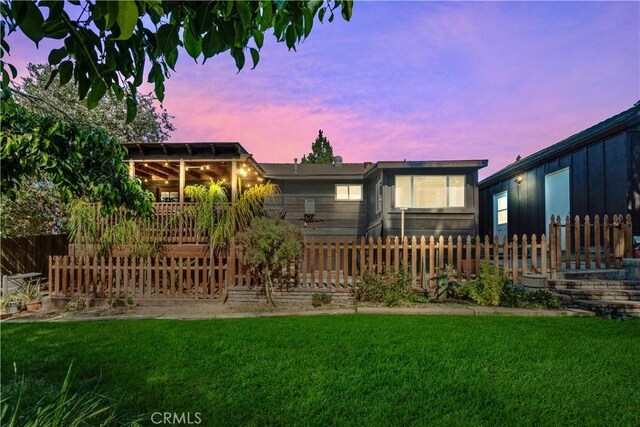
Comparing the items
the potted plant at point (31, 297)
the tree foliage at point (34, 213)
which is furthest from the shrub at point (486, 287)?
the tree foliage at point (34, 213)

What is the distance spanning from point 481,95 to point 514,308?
653 centimetres

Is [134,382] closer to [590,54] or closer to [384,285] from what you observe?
[384,285]

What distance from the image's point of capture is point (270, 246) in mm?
7340

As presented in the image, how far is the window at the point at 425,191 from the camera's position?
490 inches

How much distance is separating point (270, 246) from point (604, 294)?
7081 mm

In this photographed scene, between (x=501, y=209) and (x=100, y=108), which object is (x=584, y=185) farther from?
(x=100, y=108)

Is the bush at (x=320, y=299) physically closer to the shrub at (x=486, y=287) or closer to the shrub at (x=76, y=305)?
the shrub at (x=486, y=287)

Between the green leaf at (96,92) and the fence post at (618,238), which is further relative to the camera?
the fence post at (618,238)

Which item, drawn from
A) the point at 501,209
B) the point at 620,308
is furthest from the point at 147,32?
the point at 501,209

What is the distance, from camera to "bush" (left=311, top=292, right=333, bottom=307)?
749 centimetres

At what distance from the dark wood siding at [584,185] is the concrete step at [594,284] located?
282cm

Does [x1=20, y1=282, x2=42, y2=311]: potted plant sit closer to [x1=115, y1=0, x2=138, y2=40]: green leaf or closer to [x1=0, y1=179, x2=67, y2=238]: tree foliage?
[x1=0, y1=179, x2=67, y2=238]: tree foliage

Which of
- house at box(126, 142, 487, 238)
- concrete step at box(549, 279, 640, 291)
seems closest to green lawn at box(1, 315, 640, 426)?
concrete step at box(549, 279, 640, 291)

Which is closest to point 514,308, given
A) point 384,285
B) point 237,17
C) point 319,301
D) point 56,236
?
point 384,285
